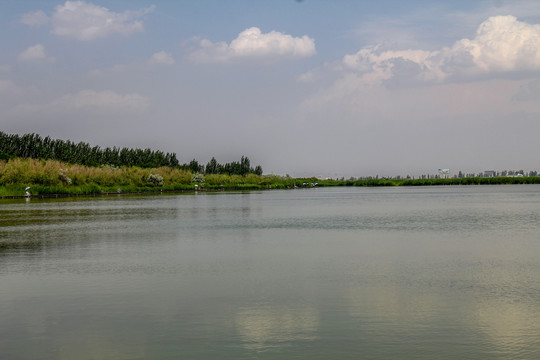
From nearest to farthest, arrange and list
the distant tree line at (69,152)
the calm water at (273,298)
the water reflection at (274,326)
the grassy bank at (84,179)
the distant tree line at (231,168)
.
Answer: the calm water at (273,298), the water reflection at (274,326), the grassy bank at (84,179), the distant tree line at (69,152), the distant tree line at (231,168)

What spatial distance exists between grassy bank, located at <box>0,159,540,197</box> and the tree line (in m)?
12.4

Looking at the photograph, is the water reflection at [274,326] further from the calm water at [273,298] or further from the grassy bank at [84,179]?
the grassy bank at [84,179]

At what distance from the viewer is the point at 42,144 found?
10812cm

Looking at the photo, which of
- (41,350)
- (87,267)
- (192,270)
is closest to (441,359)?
(41,350)

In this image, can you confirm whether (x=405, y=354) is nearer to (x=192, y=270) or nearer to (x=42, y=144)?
(x=192, y=270)

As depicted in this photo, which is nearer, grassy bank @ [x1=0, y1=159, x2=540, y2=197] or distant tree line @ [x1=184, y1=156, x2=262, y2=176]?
grassy bank @ [x1=0, y1=159, x2=540, y2=197]

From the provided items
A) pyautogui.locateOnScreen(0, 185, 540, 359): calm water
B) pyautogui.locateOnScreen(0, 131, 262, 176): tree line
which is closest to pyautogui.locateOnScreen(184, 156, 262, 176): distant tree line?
pyautogui.locateOnScreen(0, 131, 262, 176): tree line

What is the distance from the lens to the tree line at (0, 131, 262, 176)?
104688 mm

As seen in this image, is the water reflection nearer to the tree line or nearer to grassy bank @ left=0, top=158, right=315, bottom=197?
grassy bank @ left=0, top=158, right=315, bottom=197

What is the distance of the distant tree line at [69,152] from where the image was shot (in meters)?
104

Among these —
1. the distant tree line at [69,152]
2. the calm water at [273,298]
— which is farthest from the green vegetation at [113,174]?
the calm water at [273,298]

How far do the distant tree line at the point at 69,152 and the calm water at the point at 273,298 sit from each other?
90571mm

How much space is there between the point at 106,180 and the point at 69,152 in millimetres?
29754

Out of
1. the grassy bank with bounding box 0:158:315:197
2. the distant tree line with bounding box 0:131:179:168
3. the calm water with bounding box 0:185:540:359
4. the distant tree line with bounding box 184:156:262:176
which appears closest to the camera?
the calm water with bounding box 0:185:540:359
